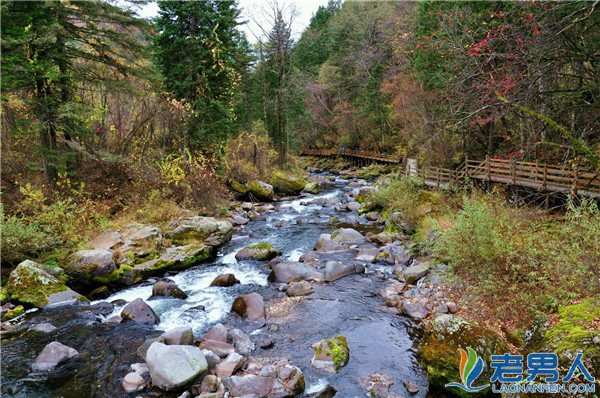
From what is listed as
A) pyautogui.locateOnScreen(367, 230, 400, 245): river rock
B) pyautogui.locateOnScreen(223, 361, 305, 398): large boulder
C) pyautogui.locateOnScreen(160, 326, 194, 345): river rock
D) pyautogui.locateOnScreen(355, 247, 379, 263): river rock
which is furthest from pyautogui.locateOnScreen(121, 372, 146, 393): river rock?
pyautogui.locateOnScreen(367, 230, 400, 245): river rock

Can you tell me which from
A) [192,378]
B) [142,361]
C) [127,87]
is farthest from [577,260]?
[127,87]

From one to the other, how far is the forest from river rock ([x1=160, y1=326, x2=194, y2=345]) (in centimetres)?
4

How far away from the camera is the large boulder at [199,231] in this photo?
484 inches

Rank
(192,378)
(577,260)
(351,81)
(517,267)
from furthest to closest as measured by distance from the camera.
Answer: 1. (351,81)
2. (517,267)
3. (577,260)
4. (192,378)

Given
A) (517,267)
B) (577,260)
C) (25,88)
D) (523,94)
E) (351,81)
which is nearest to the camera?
(577,260)

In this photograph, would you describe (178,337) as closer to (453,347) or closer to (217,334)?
(217,334)

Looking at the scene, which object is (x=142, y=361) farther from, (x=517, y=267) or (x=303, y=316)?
(x=517, y=267)

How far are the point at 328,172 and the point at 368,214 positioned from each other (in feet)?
72.5

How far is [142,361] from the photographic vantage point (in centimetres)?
620

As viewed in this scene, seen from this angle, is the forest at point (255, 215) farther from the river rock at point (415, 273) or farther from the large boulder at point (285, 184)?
the large boulder at point (285, 184)

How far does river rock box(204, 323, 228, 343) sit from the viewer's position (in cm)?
673

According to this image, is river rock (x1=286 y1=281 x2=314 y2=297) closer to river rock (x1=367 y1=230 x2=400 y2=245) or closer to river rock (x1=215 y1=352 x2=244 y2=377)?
river rock (x1=215 y1=352 x2=244 y2=377)

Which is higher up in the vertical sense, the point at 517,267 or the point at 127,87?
the point at 127,87

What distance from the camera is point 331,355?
6.21 meters
